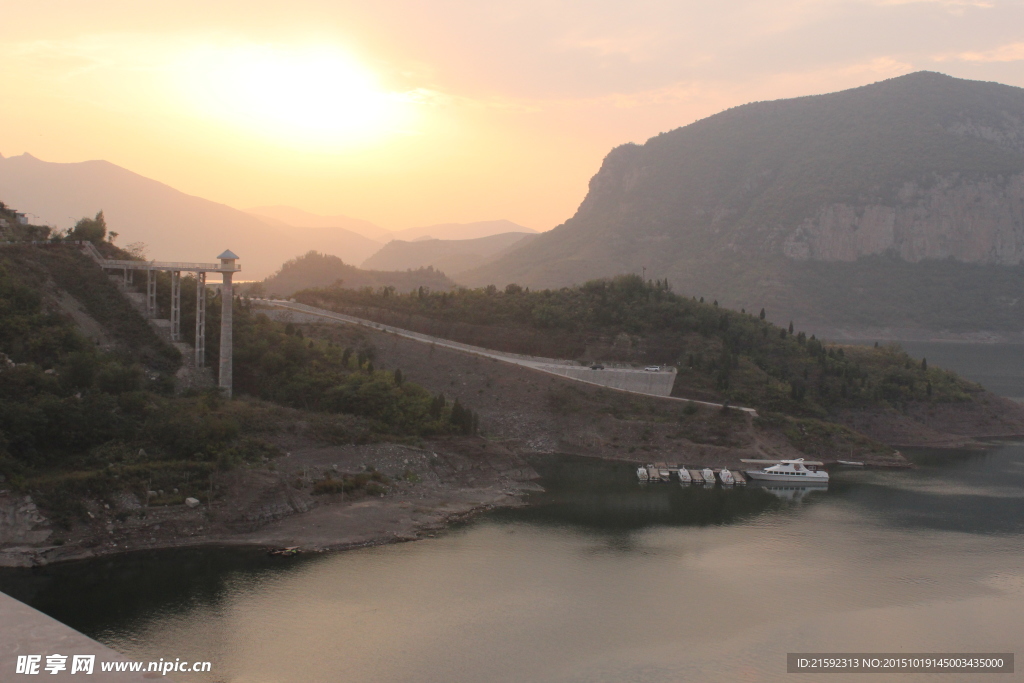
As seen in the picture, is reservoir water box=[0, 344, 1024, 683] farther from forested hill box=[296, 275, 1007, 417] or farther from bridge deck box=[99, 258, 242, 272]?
forested hill box=[296, 275, 1007, 417]

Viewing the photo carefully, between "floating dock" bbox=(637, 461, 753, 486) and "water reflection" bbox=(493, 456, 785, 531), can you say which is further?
"floating dock" bbox=(637, 461, 753, 486)

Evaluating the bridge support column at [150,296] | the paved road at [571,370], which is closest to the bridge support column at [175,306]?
the bridge support column at [150,296]

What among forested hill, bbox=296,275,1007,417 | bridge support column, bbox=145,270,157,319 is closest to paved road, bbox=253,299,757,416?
forested hill, bbox=296,275,1007,417

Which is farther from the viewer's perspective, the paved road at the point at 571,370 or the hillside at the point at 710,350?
the hillside at the point at 710,350

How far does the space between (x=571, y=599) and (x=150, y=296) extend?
35.5 m

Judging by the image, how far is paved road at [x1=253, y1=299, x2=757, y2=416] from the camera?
70438 millimetres

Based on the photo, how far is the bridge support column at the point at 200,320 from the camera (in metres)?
54.4

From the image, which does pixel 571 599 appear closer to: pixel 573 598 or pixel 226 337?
pixel 573 598

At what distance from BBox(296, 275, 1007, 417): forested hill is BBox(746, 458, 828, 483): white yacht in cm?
1488

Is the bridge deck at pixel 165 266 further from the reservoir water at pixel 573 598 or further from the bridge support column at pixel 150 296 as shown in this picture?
the reservoir water at pixel 573 598

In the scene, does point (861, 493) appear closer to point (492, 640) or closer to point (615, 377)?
point (615, 377)

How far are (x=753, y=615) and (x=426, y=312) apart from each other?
54783 millimetres

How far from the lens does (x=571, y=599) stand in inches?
1329

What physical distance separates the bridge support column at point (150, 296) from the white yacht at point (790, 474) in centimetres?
3939
